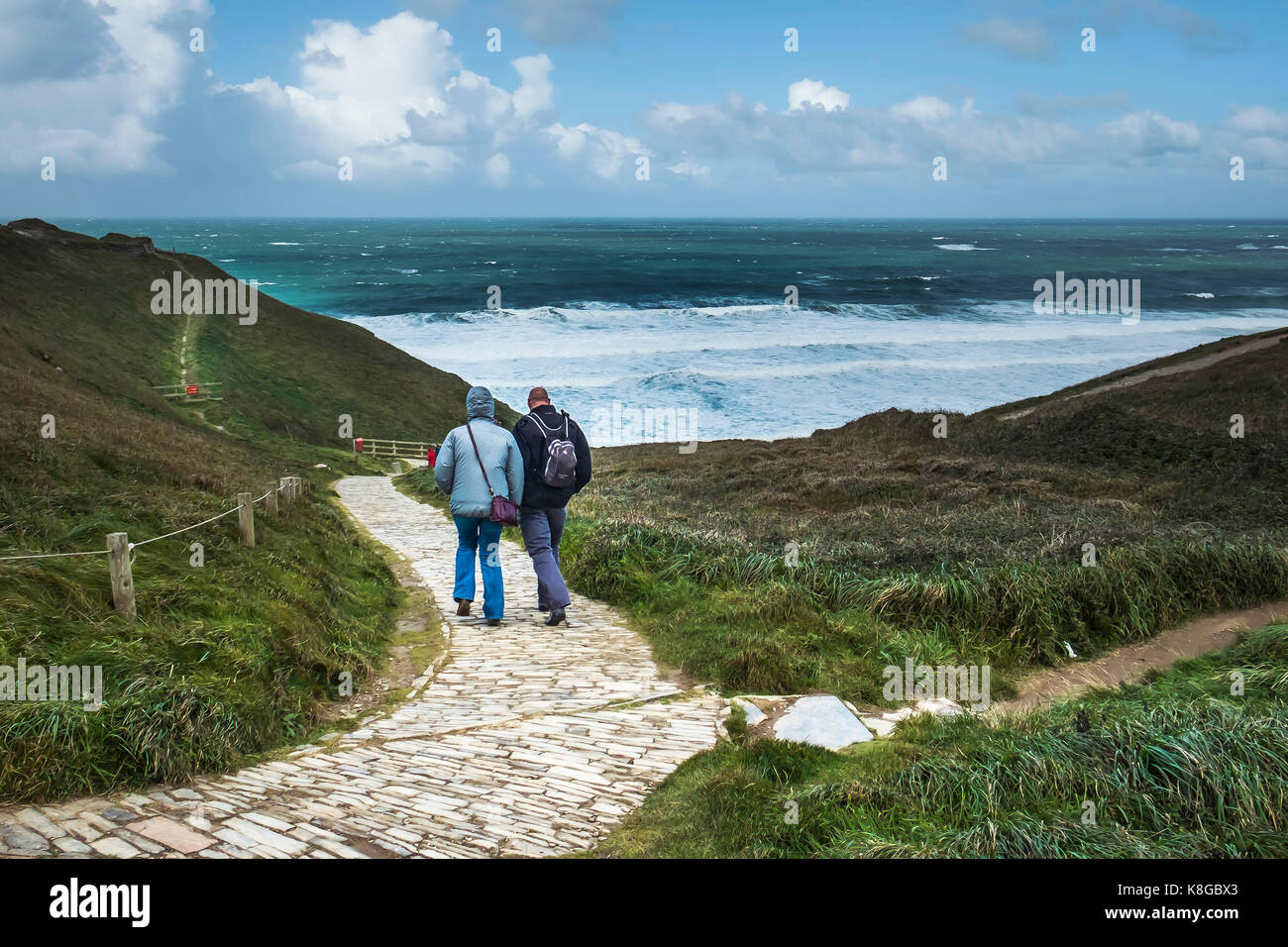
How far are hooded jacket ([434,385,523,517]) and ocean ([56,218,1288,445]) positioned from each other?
126ft

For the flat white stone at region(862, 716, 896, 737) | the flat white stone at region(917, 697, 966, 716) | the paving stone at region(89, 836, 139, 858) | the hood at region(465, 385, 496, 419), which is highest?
the hood at region(465, 385, 496, 419)

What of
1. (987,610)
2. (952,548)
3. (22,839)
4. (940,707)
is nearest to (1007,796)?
(940,707)

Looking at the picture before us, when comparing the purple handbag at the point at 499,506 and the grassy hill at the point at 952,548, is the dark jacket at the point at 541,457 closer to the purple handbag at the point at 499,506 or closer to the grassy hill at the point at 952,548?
the purple handbag at the point at 499,506

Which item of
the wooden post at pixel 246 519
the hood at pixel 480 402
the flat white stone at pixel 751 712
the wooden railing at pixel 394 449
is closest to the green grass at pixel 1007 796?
the flat white stone at pixel 751 712

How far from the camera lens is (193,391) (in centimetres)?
4109

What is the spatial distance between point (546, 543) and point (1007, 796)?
17.4ft

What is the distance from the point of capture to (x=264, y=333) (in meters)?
53.3

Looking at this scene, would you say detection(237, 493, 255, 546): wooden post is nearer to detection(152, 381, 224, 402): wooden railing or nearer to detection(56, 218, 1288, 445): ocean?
detection(152, 381, 224, 402): wooden railing

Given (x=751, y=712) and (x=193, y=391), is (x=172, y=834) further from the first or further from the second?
(x=193, y=391)

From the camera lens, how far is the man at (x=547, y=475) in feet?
27.4

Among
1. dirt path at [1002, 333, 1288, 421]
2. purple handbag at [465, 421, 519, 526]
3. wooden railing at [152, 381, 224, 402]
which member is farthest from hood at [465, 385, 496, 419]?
wooden railing at [152, 381, 224, 402]

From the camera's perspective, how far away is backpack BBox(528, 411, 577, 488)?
8273 mm

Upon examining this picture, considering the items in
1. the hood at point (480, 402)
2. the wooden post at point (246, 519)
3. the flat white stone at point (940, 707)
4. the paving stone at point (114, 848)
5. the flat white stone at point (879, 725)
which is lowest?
Result: the flat white stone at point (940, 707)
